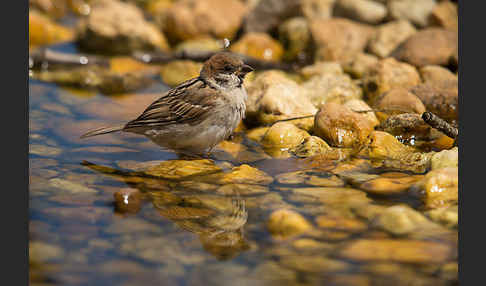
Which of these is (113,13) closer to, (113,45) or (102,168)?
(113,45)

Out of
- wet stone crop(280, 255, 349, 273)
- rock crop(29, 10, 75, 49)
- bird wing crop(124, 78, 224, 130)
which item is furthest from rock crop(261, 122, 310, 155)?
rock crop(29, 10, 75, 49)

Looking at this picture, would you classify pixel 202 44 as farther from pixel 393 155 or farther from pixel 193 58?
pixel 393 155

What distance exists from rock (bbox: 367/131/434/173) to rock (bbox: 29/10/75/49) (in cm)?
665

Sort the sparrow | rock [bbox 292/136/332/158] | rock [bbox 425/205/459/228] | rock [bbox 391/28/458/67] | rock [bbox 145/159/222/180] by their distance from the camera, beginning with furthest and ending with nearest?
rock [bbox 391/28/458/67] → rock [bbox 292/136/332/158] → the sparrow → rock [bbox 145/159/222/180] → rock [bbox 425/205/459/228]

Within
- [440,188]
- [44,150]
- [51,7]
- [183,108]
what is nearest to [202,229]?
[183,108]

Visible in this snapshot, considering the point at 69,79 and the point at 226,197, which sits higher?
the point at 69,79

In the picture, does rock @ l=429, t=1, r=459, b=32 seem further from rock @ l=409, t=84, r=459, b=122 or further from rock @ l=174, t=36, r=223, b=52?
rock @ l=174, t=36, r=223, b=52

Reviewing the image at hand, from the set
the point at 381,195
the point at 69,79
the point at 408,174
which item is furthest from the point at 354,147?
the point at 69,79

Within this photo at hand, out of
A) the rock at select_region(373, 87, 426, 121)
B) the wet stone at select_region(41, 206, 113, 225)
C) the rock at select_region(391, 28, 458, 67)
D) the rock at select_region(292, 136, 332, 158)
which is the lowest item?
the wet stone at select_region(41, 206, 113, 225)

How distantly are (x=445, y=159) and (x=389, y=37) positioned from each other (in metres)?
3.94

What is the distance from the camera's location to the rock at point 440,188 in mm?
4508

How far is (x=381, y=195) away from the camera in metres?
4.77

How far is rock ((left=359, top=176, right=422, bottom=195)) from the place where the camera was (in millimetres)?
4832

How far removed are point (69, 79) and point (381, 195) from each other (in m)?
5.46
